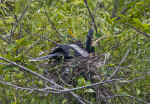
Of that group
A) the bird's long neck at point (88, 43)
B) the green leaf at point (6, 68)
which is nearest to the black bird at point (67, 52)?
the bird's long neck at point (88, 43)

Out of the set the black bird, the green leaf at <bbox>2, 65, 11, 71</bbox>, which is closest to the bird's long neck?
the black bird

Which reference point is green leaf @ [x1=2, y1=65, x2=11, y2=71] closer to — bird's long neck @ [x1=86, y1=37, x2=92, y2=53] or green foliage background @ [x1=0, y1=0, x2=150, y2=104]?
green foliage background @ [x1=0, y1=0, x2=150, y2=104]

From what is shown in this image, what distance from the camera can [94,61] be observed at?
1657 mm

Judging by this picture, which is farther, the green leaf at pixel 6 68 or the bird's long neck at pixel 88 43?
the bird's long neck at pixel 88 43

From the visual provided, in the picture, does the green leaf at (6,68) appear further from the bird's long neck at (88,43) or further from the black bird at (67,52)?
the bird's long neck at (88,43)

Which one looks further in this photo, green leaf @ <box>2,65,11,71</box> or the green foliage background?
the green foliage background

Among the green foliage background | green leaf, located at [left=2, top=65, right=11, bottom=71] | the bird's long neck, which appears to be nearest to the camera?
green leaf, located at [left=2, top=65, right=11, bottom=71]

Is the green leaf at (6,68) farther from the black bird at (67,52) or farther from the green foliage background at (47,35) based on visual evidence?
the black bird at (67,52)

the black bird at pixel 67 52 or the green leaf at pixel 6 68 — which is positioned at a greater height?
the black bird at pixel 67 52

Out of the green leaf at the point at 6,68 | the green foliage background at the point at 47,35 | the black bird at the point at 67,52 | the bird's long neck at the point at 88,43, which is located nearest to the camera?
the green leaf at the point at 6,68

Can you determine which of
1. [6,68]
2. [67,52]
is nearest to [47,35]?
[67,52]

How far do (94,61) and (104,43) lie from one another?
0.86 ft

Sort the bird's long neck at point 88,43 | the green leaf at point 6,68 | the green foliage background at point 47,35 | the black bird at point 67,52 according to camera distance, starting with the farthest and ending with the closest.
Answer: the bird's long neck at point 88,43, the black bird at point 67,52, the green foliage background at point 47,35, the green leaf at point 6,68

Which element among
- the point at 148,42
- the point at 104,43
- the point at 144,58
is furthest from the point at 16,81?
the point at 148,42
